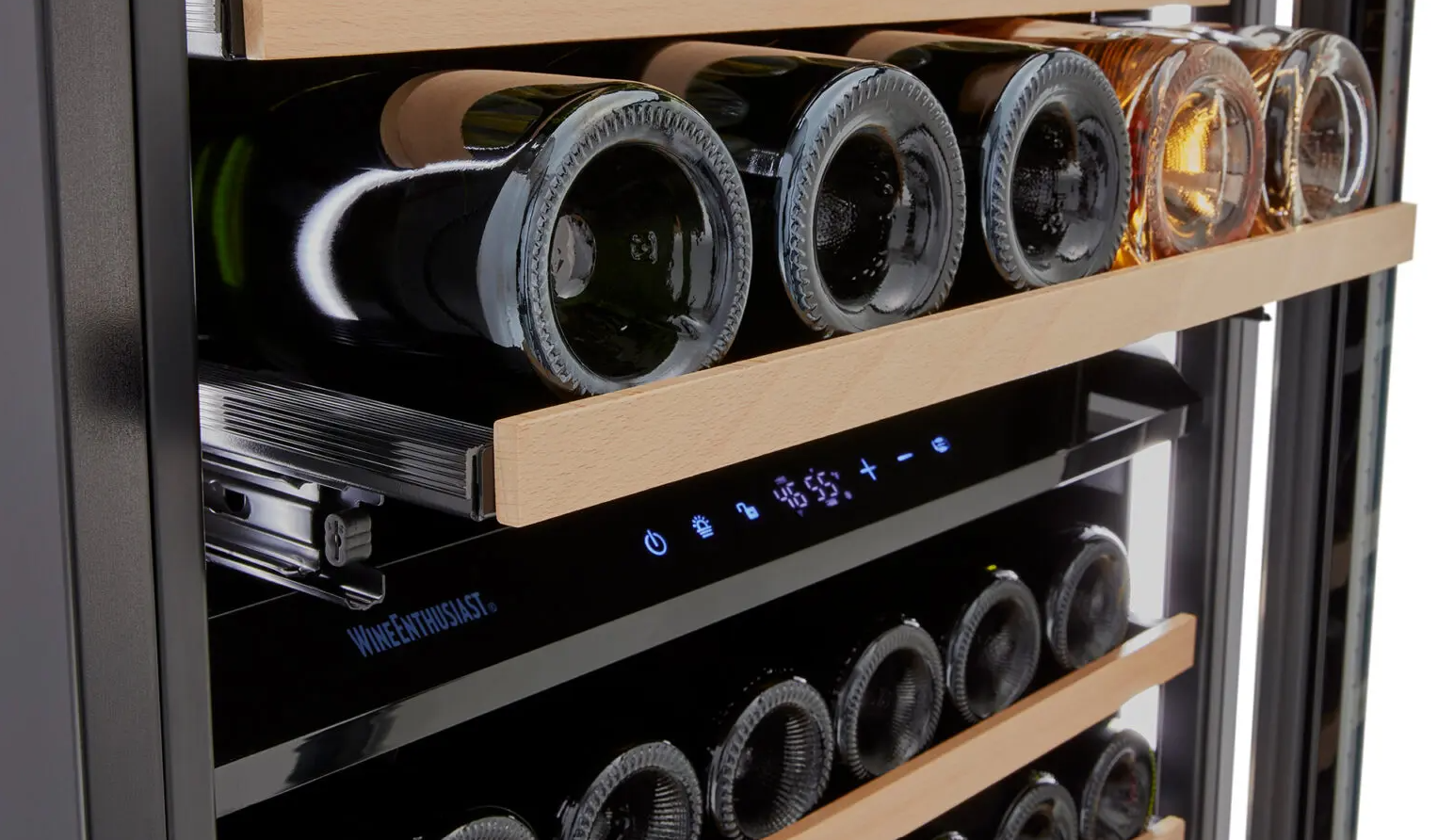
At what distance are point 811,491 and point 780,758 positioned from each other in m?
0.16

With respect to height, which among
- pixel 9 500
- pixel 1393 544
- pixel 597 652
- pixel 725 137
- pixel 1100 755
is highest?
pixel 725 137

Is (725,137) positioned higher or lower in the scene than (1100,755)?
higher

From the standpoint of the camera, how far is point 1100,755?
48.2 inches

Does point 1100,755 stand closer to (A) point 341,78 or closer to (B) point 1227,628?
(B) point 1227,628

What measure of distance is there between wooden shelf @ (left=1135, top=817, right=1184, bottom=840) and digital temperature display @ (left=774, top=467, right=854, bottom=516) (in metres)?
0.56

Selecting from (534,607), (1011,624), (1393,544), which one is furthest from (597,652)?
(1393,544)

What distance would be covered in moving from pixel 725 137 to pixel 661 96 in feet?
0.35

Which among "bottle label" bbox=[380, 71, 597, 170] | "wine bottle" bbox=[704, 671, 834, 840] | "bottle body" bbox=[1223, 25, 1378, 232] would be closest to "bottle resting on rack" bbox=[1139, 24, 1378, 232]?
"bottle body" bbox=[1223, 25, 1378, 232]

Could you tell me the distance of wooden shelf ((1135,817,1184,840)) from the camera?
1285mm

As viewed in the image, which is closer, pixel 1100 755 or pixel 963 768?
pixel 963 768

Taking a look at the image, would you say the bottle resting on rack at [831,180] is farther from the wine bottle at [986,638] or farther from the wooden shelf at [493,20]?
the wine bottle at [986,638]

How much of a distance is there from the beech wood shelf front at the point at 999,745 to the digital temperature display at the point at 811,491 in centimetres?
18

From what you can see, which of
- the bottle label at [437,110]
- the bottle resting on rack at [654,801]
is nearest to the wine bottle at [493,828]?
the bottle resting on rack at [654,801]

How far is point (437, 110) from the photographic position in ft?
1.91
